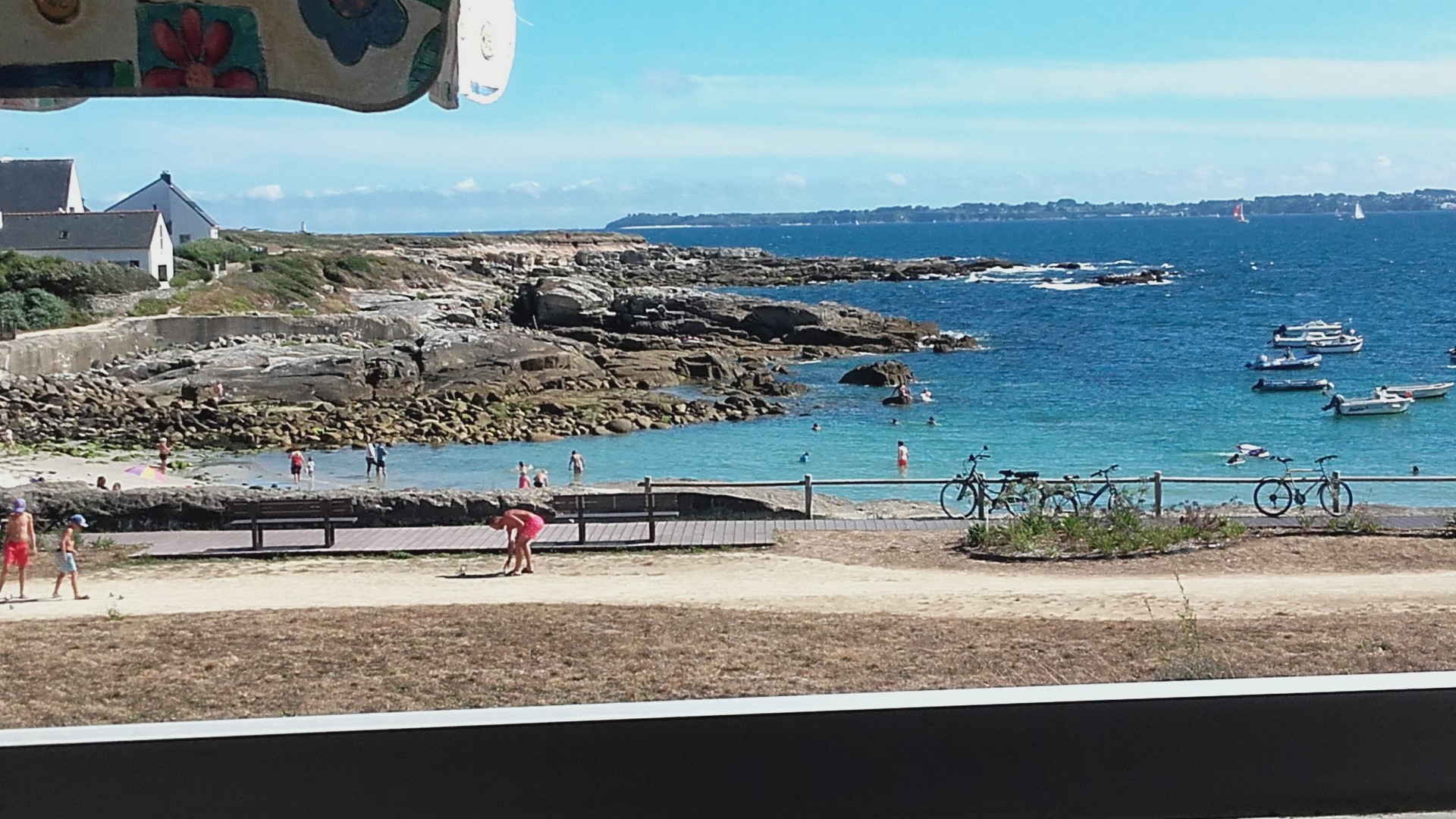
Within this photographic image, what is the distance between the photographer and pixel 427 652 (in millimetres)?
8570

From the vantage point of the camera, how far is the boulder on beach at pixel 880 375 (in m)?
50.4

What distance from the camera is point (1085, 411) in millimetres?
46625

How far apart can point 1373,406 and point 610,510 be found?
33254 mm

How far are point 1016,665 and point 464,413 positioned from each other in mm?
33401

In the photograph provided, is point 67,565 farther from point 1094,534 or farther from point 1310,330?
point 1310,330

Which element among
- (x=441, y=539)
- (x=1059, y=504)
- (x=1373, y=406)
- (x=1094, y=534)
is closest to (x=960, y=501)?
(x=1059, y=504)

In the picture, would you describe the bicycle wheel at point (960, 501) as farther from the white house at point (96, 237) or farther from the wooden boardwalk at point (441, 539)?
the white house at point (96, 237)

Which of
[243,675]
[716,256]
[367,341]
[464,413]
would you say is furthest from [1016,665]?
[716,256]

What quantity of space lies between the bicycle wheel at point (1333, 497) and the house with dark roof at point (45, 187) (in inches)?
2095

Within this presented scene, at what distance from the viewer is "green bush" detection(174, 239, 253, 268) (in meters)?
70.1

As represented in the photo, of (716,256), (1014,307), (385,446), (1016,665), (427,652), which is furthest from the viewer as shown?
(716,256)

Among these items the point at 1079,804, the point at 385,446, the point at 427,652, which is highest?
the point at 1079,804

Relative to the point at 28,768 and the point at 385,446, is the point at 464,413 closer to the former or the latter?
the point at 385,446

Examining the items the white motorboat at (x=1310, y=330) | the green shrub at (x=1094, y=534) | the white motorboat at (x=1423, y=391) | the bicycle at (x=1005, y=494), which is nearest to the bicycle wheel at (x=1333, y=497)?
the green shrub at (x=1094, y=534)
